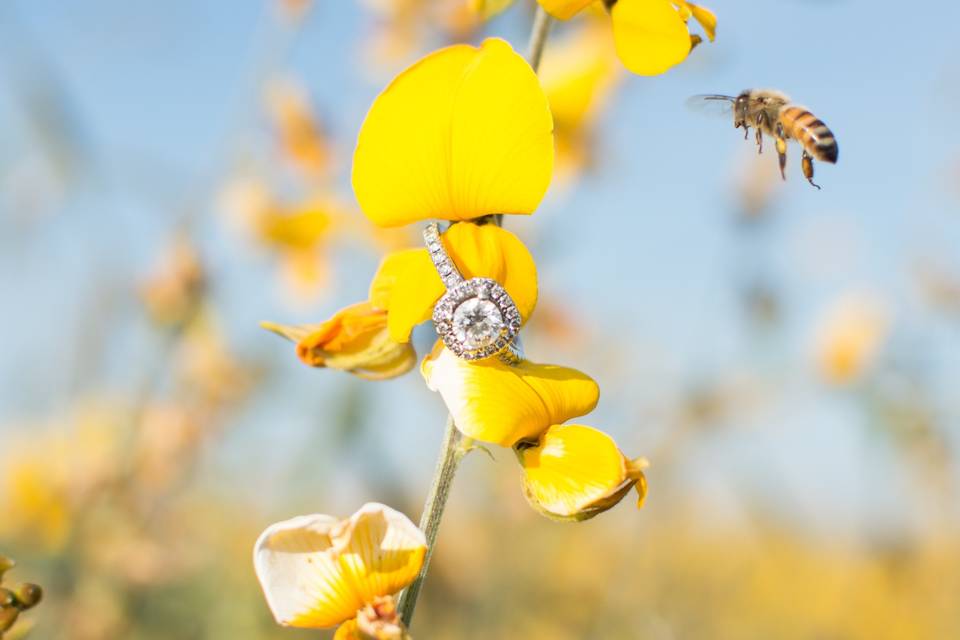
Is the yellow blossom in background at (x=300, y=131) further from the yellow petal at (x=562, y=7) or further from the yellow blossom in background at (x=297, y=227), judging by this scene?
the yellow petal at (x=562, y=7)

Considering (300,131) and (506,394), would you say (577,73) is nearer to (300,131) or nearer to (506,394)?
(300,131)

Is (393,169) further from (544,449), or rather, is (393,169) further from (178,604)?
(178,604)

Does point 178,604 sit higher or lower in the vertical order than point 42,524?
lower

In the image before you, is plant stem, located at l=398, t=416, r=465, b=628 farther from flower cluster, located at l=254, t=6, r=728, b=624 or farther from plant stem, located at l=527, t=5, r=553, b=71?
plant stem, located at l=527, t=5, r=553, b=71

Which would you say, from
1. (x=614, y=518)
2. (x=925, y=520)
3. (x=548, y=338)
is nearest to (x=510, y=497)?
(x=548, y=338)

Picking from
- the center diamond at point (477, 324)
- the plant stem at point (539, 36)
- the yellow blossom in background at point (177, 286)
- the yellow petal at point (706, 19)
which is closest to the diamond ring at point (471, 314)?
the center diamond at point (477, 324)

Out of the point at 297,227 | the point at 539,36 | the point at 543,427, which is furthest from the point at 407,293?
the point at 297,227
